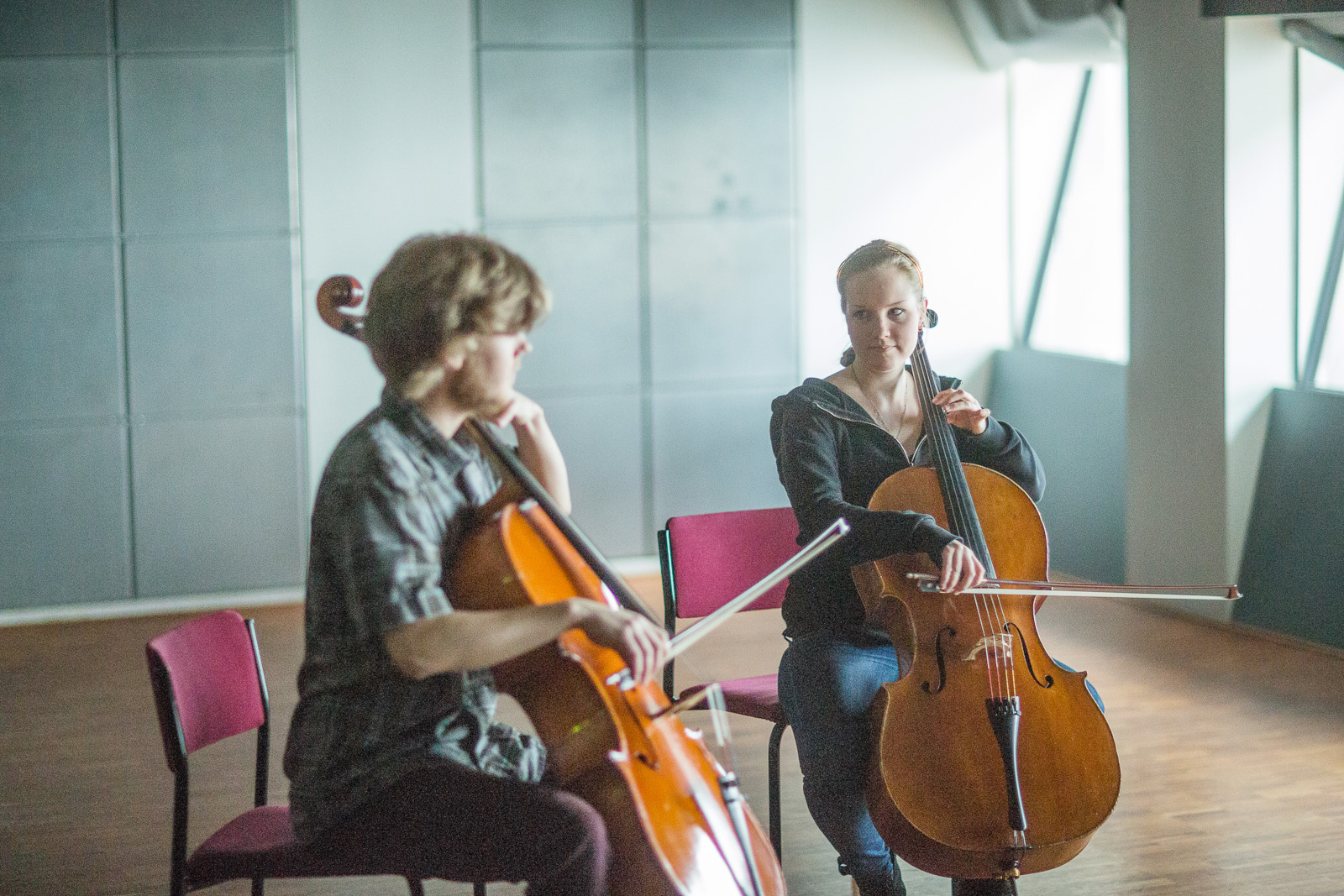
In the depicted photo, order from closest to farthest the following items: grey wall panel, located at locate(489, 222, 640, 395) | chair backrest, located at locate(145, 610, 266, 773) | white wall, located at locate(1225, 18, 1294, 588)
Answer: chair backrest, located at locate(145, 610, 266, 773) → white wall, located at locate(1225, 18, 1294, 588) → grey wall panel, located at locate(489, 222, 640, 395)

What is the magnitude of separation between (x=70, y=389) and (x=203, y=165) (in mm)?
950

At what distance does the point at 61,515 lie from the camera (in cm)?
505

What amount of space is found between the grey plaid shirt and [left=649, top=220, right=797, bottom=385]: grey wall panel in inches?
155

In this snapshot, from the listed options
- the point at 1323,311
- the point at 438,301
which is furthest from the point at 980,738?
the point at 1323,311

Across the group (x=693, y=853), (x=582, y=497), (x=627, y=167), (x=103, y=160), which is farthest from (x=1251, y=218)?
(x=103, y=160)

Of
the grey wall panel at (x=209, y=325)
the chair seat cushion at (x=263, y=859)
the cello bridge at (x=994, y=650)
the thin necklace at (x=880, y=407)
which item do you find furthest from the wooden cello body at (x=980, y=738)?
the grey wall panel at (x=209, y=325)

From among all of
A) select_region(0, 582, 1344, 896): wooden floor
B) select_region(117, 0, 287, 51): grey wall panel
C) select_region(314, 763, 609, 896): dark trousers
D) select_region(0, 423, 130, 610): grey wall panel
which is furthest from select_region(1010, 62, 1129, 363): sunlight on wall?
select_region(314, 763, 609, 896): dark trousers

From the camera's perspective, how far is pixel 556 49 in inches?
212

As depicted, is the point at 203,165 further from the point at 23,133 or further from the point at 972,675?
the point at 972,675

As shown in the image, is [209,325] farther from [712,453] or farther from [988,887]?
[988,887]

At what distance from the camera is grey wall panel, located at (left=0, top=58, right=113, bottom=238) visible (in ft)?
16.1

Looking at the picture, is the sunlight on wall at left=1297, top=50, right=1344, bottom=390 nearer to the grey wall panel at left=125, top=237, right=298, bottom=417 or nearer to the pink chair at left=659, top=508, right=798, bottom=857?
the pink chair at left=659, top=508, right=798, bottom=857

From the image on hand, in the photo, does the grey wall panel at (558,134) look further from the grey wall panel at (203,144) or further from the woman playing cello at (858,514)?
the woman playing cello at (858,514)

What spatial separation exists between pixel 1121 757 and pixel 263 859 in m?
2.32
